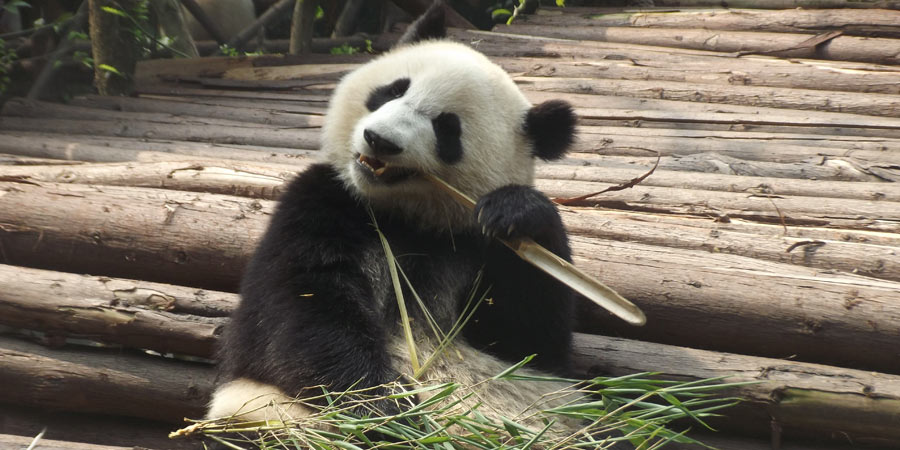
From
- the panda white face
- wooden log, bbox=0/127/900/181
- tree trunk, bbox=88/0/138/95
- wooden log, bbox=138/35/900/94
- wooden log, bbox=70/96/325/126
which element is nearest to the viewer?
the panda white face

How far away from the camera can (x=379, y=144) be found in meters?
3.04

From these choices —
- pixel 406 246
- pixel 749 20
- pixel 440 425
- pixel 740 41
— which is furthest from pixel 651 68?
pixel 440 425

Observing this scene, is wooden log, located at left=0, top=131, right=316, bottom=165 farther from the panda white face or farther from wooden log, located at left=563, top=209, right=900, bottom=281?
wooden log, located at left=563, top=209, right=900, bottom=281

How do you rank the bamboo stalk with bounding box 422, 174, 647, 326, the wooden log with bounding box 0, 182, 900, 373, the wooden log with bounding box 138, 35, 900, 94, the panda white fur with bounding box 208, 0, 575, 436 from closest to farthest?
the bamboo stalk with bounding box 422, 174, 647, 326
the panda white fur with bounding box 208, 0, 575, 436
the wooden log with bounding box 0, 182, 900, 373
the wooden log with bounding box 138, 35, 900, 94

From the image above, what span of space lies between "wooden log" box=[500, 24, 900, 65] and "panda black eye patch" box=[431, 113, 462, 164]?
214 inches

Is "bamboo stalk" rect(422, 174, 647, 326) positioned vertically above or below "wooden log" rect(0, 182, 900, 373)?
above

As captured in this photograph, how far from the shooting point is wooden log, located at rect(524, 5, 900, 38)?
25.4 feet

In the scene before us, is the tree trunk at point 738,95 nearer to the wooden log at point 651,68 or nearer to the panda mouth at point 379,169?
the wooden log at point 651,68

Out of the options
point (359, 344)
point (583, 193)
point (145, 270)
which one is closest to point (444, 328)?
point (359, 344)

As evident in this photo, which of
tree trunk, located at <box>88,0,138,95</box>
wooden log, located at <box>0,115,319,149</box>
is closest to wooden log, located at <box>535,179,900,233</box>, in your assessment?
wooden log, located at <box>0,115,319,149</box>

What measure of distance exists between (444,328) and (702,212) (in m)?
1.96

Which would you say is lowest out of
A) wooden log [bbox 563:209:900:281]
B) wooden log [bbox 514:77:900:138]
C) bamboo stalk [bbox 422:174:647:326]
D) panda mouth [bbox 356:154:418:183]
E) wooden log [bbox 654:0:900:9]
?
wooden log [bbox 563:209:900:281]

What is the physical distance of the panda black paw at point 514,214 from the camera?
295cm

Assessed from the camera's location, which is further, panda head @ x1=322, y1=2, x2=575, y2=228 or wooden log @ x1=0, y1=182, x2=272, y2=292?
wooden log @ x1=0, y1=182, x2=272, y2=292
